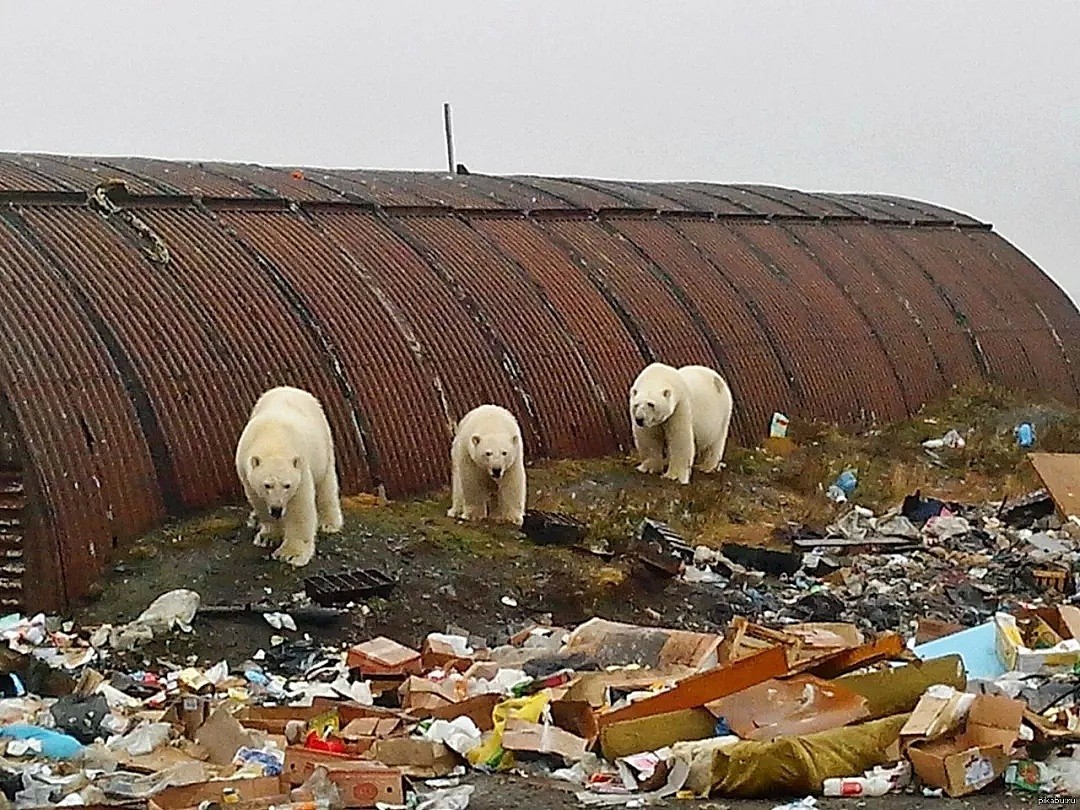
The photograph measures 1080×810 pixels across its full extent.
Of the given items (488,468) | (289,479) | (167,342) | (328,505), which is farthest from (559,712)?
(167,342)

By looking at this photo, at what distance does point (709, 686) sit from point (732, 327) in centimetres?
1274

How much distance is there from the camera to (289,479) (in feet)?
37.6

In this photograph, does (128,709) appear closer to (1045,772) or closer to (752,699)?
(752,699)

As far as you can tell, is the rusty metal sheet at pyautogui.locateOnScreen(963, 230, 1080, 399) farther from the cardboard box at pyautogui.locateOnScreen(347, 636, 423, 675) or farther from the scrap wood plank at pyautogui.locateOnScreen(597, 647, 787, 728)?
the scrap wood plank at pyautogui.locateOnScreen(597, 647, 787, 728)

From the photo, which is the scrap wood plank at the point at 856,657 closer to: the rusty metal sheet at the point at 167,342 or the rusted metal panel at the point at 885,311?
the rusty metal sheet at the point at 167,342

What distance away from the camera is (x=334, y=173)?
21328 mm

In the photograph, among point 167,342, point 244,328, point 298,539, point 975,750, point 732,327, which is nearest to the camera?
point 975,750

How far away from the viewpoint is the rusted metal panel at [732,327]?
1927 cm

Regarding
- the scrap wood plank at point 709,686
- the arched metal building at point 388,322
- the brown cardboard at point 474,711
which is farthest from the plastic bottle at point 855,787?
the arched metal building at point 388,322

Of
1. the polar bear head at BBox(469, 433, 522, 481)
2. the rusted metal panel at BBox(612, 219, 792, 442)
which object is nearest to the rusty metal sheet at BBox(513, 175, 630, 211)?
the rusted metal panel at BBox(612, 219, 792, 442)

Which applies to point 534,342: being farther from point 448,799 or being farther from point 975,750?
point 975,750

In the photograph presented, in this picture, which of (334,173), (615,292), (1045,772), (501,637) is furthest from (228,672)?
(334,173)

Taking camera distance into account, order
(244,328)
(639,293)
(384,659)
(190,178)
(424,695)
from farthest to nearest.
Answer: (639,293)
(190,178)
(244,328)
(384,659)
(424,695)

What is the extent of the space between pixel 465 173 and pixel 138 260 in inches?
436
